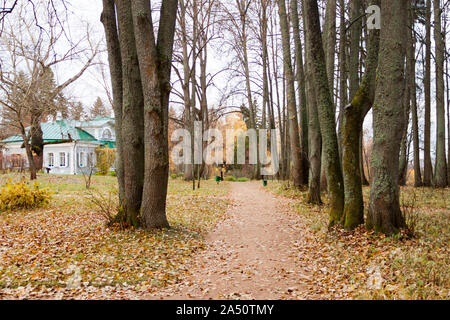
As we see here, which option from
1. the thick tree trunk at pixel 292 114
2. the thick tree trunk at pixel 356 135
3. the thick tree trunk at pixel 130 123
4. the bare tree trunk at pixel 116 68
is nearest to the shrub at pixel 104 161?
the thick tree trunk at pixel 292 114

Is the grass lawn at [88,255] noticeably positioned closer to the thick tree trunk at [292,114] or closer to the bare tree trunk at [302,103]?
the thick tree trunk at [292,114]

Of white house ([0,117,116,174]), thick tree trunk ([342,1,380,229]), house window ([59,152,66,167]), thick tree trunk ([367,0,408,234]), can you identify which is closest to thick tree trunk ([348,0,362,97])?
thick tree trunk ([342,1,380,229])

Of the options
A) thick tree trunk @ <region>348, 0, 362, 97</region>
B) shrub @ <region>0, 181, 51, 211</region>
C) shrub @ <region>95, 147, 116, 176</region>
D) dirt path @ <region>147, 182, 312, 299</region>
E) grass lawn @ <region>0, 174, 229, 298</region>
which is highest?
thick tree trunk @ <region>348, 0, 362, 97</region>

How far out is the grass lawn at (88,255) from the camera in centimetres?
423

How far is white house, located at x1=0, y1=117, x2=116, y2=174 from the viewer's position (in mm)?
33906

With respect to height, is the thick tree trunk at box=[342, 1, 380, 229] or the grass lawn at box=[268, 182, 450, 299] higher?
the thick tree trunk at box=[342, 1, 380, 229]

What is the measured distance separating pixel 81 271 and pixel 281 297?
286 centimetres

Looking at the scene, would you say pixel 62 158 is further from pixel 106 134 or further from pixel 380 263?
pixel 380 263

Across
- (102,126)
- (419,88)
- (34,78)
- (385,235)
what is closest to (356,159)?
(385,235)

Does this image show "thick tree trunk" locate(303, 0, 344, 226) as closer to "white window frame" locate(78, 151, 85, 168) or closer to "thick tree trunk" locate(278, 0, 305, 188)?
"thick tree trunk" locate(278, 0, 305, 188)

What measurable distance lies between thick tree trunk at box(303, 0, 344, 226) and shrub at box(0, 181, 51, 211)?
931 centimetres

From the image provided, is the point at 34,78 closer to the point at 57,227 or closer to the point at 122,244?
the point at 57,227

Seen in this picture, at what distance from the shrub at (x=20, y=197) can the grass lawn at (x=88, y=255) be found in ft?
3.19

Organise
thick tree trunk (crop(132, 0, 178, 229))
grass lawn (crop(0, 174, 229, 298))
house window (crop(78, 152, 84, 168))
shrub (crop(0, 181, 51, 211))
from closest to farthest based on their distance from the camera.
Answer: grass lawn (crop(0, 174, 229, 298)), thick tree trunk (crop(132, 0, 178, 229)), shrub (crop(0, 181, 51, 211)), house window (crop(78, 152, 84, 168))
